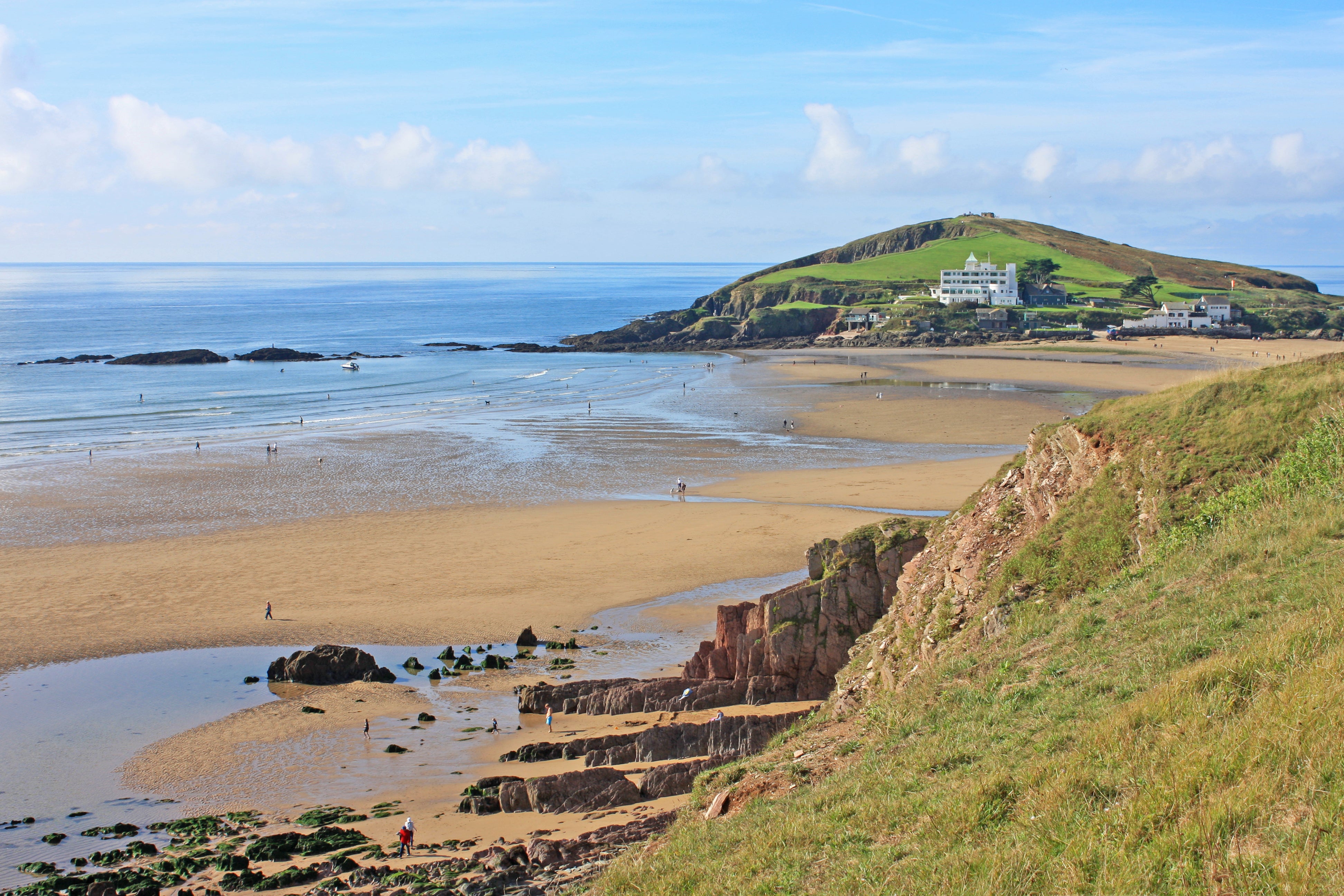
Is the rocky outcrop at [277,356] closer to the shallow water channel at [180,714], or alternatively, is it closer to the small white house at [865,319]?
the small white house at [865,319]

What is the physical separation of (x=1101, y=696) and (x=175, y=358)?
4024 inches

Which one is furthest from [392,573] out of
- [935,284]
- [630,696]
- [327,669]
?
[935,284]

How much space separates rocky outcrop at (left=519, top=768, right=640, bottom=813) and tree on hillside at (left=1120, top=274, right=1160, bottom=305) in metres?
132

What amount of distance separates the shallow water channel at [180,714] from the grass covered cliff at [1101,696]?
893cm

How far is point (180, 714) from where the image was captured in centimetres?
2177

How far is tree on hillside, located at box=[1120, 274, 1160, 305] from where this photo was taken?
13300 cm

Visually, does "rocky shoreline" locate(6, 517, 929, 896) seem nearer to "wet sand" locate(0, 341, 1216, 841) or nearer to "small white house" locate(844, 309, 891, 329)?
"wet sand" locate(0, 341, 1216, 841)

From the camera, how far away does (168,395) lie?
73500 mm

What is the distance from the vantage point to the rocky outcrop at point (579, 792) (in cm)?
1605

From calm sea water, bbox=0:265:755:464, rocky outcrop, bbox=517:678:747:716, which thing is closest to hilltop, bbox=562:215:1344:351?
calm sea water, bbox=0:265:755:464

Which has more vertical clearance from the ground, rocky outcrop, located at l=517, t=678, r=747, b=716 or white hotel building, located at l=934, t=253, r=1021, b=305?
white hotel building, located at l=934, t=253, r=1021, b=305

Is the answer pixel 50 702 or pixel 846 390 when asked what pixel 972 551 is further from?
pixel 846 390

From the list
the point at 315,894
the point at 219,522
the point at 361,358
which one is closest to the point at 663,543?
the point at 219,522

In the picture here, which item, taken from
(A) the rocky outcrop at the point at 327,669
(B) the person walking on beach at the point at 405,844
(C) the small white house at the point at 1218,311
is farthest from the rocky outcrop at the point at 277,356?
(C) the small white house at the point at 1218,311
